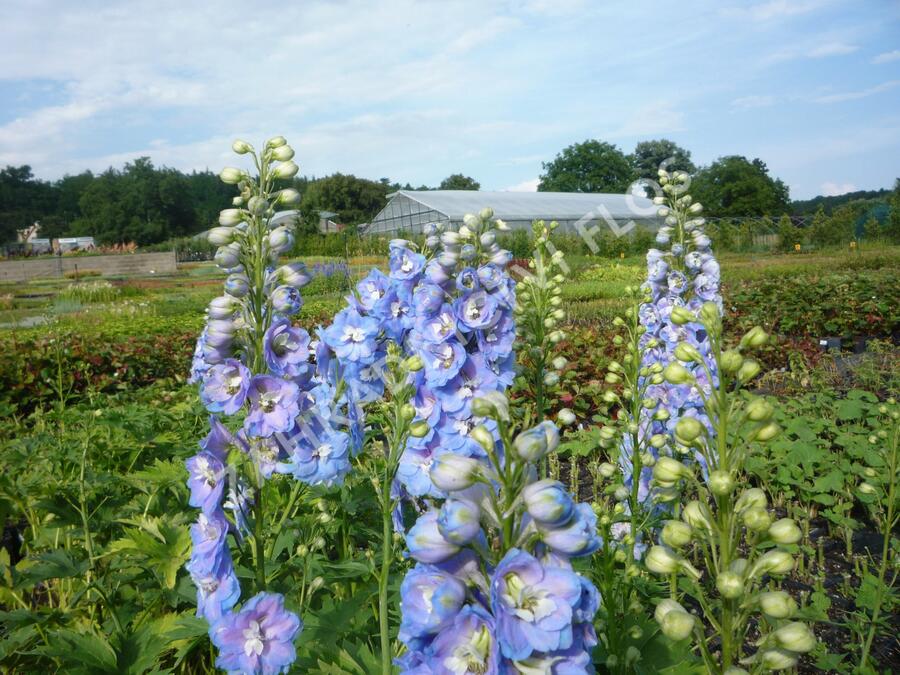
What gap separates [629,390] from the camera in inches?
91.2

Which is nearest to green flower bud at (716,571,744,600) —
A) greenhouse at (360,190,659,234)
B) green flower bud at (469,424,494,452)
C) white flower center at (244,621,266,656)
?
green flower bud at (469,424,494,452)

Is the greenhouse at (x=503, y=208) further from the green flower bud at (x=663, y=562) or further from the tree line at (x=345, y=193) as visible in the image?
the green flower bud at (x=663, y=562)

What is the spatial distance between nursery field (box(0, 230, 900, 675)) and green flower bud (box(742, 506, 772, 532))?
0.04m

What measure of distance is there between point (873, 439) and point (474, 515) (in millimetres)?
2738

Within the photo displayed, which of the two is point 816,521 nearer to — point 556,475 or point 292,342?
point 556,475

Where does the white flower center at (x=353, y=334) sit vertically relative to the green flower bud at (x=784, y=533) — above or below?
above

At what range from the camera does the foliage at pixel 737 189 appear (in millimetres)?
60719

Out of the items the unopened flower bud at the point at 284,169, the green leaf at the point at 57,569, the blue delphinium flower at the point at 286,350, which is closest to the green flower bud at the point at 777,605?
the blue delphinium flower at the point at 286,350

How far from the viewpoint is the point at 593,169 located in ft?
209

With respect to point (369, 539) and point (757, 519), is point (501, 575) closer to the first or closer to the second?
point (757, 519)

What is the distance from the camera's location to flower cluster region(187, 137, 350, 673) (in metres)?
1.51

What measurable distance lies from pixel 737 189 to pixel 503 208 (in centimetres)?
3832

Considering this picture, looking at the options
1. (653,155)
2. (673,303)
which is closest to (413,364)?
(673,303)

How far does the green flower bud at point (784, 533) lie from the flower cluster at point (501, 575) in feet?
1.11
